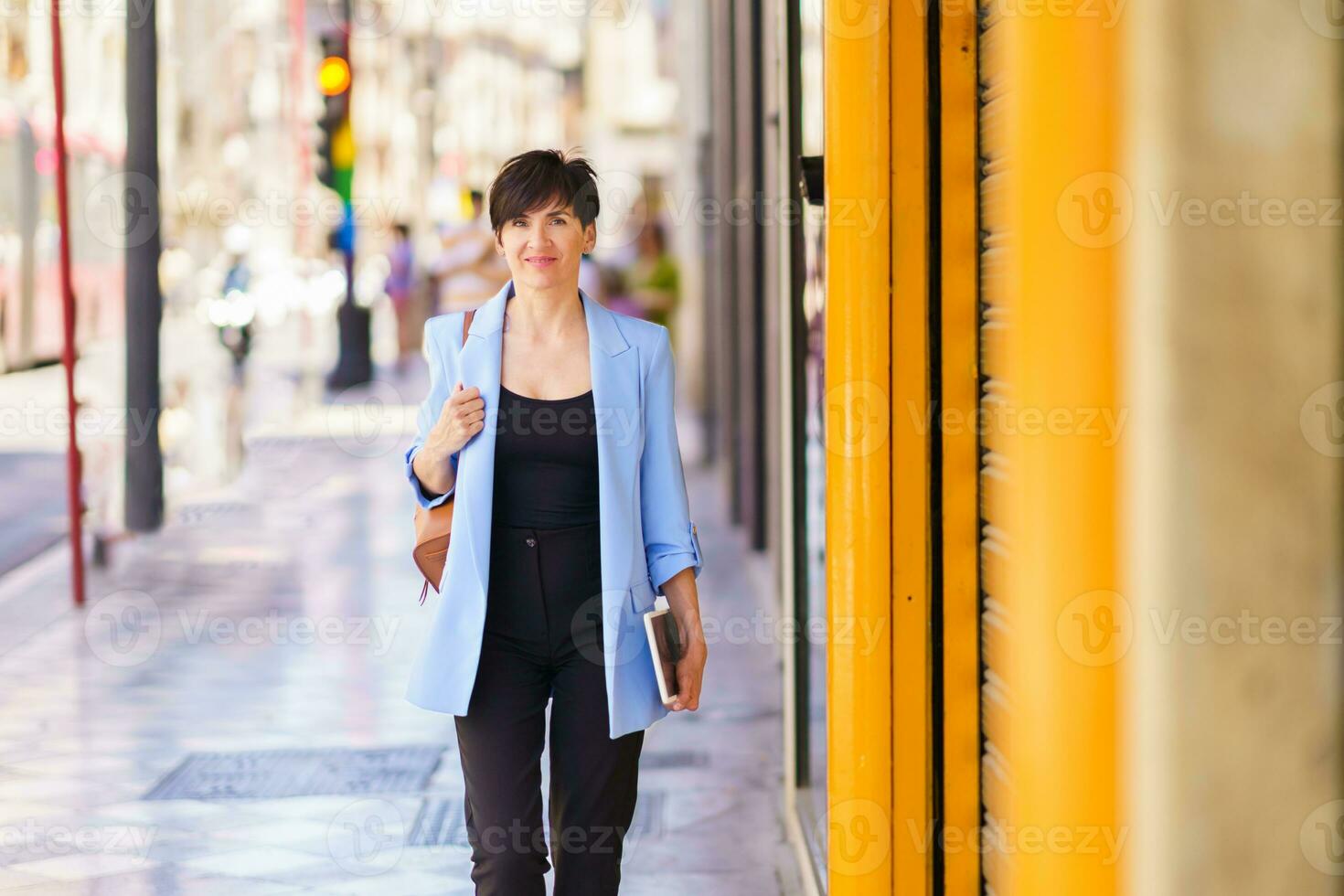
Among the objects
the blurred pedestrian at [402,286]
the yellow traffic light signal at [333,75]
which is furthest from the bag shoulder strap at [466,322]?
the blurred pedestrian at [402,286]

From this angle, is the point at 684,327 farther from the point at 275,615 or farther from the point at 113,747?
the point at 113,747

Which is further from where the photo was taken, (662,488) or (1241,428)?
(662,488)

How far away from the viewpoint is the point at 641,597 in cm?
320

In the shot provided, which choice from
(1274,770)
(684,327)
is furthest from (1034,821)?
(684,327)

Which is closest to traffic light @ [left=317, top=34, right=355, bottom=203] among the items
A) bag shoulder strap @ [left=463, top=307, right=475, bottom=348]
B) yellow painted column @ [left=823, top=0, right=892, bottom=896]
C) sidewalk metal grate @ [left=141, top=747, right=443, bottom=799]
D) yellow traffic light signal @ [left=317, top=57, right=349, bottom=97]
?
yellow traffic light signal @ [left=317, top=57, right=349, bottom=97]

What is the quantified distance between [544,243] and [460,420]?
35 cm

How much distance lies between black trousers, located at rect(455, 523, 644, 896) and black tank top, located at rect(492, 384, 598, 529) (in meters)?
0.03

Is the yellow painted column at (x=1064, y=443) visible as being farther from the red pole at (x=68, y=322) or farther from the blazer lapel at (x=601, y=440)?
the red pole at (x=68, y=322)

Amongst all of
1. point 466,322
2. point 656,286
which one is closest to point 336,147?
point 656,286

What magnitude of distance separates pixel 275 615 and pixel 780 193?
4.31 m

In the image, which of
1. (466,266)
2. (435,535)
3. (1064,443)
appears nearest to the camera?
(1064,443)

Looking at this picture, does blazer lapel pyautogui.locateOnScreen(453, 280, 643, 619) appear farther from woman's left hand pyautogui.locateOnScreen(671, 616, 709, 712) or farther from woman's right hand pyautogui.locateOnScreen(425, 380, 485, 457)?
woman's left hand pyautogui.locateOnScreen(671, 616, 709, 712)

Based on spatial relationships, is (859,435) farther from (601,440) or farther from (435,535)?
(435,535)

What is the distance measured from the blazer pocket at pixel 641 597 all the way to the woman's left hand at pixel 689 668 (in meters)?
0.09
